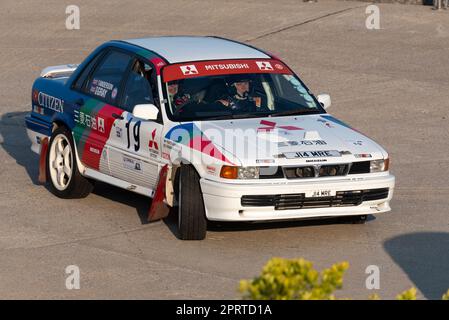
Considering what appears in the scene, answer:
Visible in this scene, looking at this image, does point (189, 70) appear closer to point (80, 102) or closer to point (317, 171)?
point (80, 102)

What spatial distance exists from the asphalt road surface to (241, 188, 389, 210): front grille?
353 millimetres

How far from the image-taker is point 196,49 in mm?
11398

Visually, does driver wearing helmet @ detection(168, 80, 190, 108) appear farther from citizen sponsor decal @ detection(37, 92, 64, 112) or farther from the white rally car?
citizen sponsor decal @ detection(37, 92, 64, 112)

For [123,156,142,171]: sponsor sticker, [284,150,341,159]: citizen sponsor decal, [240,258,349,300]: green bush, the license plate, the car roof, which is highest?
[240,258,349,300]: green bush

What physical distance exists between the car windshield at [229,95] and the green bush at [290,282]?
196 inches

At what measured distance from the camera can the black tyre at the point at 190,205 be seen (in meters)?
9.86

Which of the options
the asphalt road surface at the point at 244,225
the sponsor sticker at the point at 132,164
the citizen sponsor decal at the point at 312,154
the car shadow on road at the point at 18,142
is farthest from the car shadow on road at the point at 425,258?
the car shadow on road at the point at 18,142

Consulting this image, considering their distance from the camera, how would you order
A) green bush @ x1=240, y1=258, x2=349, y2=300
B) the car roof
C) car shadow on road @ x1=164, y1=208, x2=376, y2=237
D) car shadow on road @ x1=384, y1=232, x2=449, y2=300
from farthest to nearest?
the car roof, car shadow on road @ x1=164, y1=208, x2=376, y2=237, car shadow on road @ x1=384, y1=232, x2=449, y2=300, green bush @ x1=240, y1=258, x2=349, y2=300

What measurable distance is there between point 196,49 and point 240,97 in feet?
2.63

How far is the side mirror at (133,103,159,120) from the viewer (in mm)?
10375

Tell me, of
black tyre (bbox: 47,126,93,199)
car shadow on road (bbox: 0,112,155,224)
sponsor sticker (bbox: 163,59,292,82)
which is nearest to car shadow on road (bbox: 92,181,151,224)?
car shadow on road (bbox: 0,112,155,224)

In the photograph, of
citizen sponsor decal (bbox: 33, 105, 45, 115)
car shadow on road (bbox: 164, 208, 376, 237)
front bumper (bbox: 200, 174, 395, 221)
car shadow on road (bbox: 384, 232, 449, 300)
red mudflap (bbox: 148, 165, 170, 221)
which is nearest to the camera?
car shadow on road (bbox: 384, 232, 449, 300)

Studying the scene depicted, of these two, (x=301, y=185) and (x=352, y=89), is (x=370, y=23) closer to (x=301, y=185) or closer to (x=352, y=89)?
(x=352, y=89)

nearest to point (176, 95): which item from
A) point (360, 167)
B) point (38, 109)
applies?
point (360, 167)
